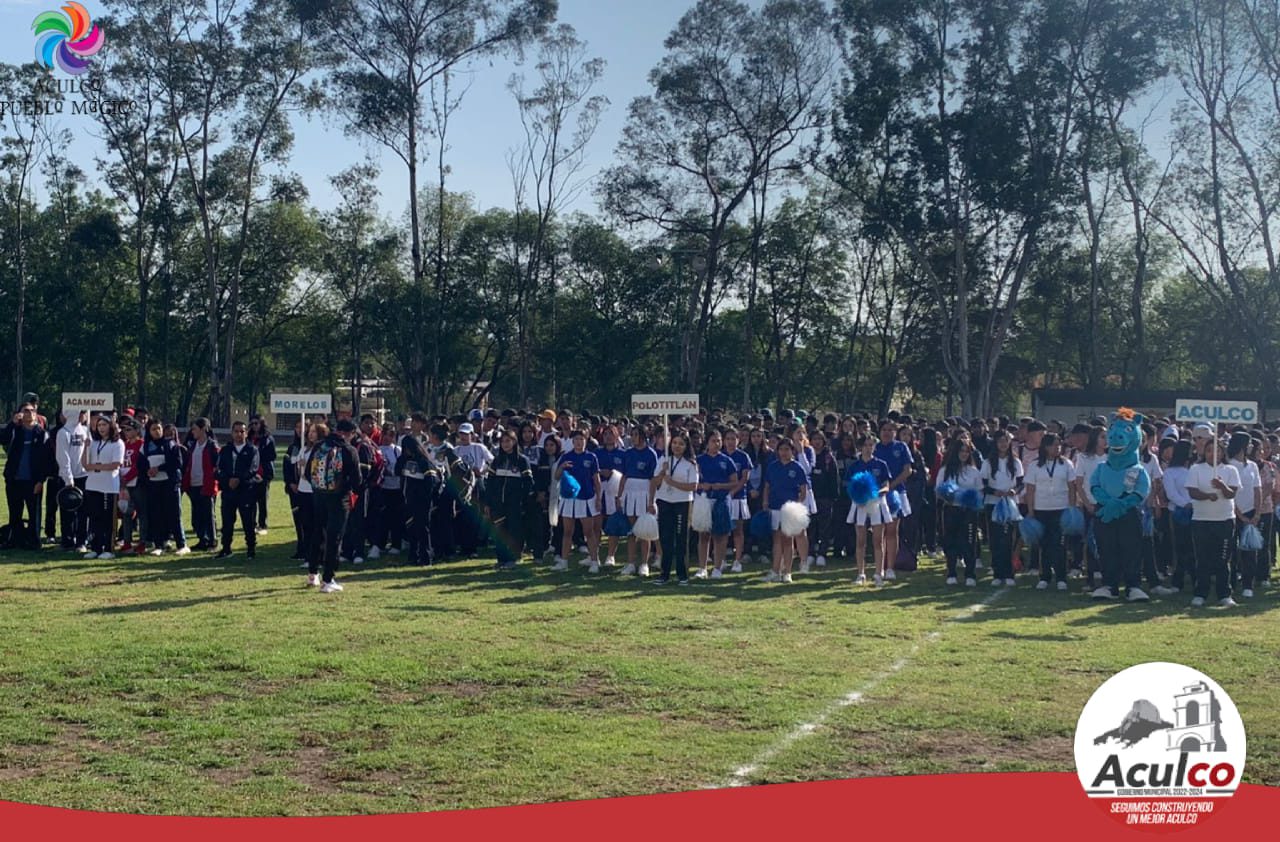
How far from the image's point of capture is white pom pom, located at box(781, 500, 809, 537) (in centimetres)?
1425

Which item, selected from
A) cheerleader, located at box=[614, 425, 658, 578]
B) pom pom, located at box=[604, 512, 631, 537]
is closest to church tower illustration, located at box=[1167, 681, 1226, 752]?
cheerleader, located at box=[614, 425, 658, 578]

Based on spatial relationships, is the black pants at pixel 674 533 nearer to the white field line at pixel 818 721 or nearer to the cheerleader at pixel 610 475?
the cheerleader at pixel 610 475

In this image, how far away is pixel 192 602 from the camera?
41.3ft

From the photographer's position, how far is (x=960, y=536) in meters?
14.5

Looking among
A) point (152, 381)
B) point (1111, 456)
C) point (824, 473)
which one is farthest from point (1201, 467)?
point (152, 381)

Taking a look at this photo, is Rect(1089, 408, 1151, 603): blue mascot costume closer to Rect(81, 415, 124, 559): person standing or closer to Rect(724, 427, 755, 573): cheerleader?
Rect(724, 427, 755, 573): cheerleader

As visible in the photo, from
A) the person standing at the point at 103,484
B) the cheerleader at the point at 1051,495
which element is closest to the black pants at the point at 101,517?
the person standing at the point at 103,484

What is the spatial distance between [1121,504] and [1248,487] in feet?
6.21

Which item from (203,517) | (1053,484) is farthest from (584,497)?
(1053,484)

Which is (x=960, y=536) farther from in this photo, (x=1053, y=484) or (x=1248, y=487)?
(x=1248, y=487)

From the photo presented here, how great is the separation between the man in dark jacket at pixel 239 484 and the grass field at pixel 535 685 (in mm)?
2226

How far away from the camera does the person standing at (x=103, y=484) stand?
16.2 m

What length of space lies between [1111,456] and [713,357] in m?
46.4

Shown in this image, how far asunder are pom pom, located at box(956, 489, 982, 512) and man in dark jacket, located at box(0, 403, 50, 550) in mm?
12359
